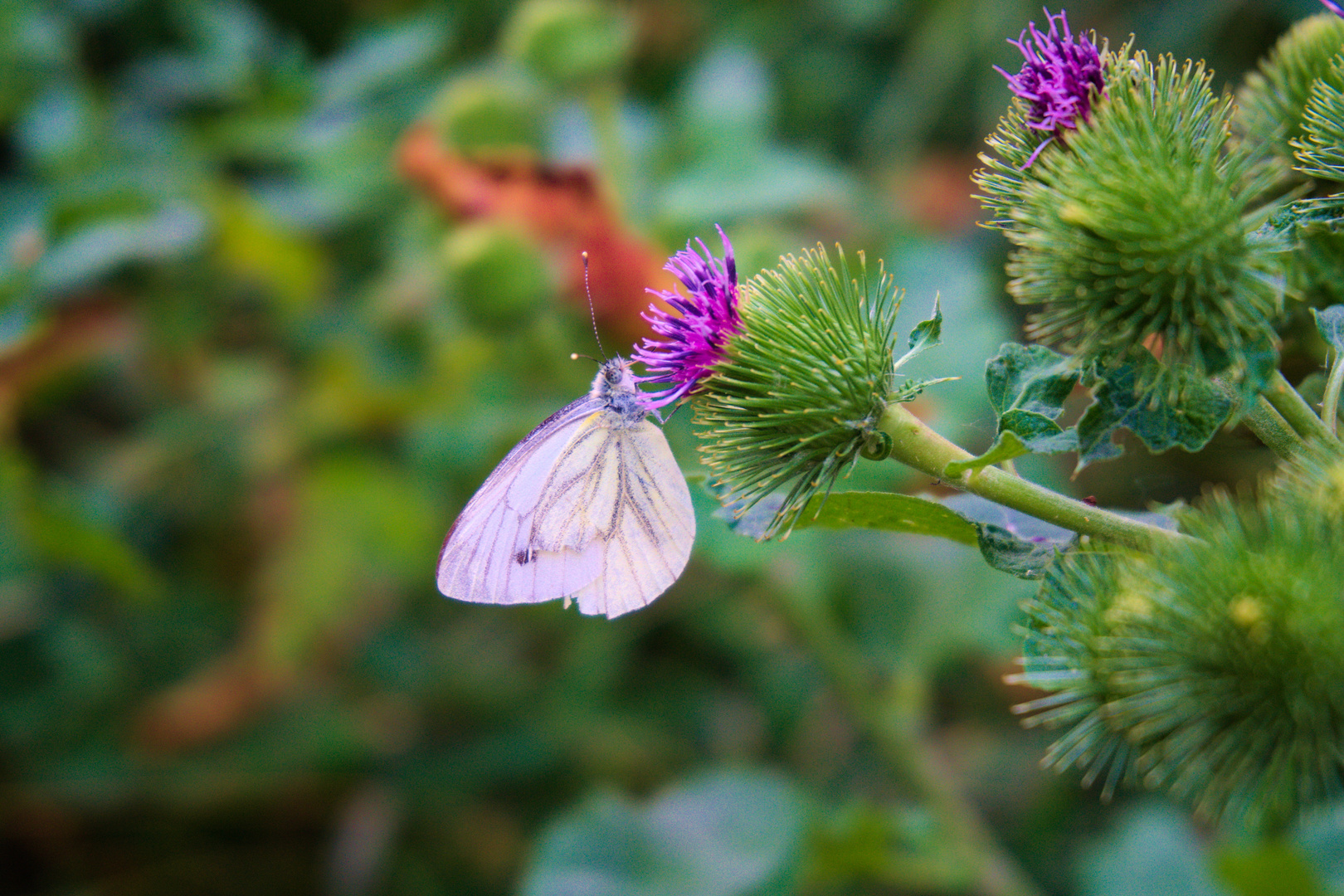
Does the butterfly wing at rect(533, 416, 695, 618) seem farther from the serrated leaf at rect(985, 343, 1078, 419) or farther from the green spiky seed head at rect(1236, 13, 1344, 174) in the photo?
the green spiky seed head at rect(1236, 13, 1344, 174)

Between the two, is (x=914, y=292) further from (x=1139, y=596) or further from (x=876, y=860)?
(x=1139, y=596)

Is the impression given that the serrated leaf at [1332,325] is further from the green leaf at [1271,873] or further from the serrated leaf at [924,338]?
the green leaf at [1271,873]

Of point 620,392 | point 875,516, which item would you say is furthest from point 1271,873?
point 620,392

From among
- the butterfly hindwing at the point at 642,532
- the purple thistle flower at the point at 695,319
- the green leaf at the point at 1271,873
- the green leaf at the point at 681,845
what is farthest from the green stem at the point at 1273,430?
the green leaf at the point at 681,845

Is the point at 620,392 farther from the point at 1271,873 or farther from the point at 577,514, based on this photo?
the point at 1271,873

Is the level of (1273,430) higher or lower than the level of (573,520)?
higher
